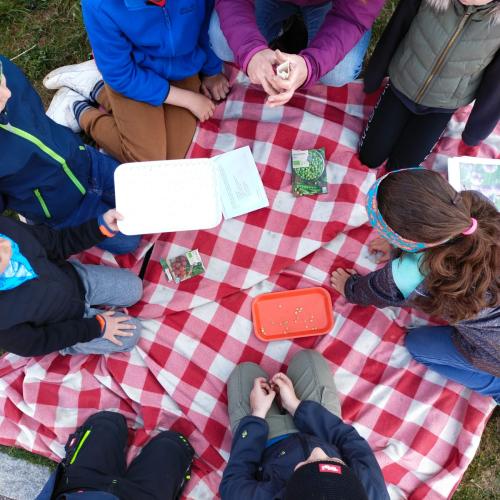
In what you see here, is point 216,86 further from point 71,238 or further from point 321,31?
point 71,238

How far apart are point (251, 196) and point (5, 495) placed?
195 centimetres

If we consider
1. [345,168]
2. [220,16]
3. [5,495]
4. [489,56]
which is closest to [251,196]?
[345,168]

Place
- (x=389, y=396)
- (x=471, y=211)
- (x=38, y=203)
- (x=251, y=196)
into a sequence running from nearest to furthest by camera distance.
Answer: (x=471, y=211) → (x=38, y=203) → (x=389, y=396) → (x=251, y=196)

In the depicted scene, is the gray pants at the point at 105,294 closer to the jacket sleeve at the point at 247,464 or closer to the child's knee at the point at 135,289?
the child's knee at the point at 135,289

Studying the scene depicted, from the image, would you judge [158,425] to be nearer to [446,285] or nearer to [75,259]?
[75,259]

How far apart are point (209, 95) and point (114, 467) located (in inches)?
75.2

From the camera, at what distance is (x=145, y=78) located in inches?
84.9

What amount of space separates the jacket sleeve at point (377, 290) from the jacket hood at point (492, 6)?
37.9 inches

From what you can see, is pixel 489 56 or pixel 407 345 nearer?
pixel 489 56

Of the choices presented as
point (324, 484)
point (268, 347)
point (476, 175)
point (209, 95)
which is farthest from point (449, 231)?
point (209, 95)

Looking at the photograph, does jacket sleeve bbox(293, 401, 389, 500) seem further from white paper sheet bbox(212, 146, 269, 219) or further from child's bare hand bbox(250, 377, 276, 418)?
white paper sheet bbox(212, 146, 269, 219)

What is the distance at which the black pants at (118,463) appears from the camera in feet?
5.96

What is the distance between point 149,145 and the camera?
232 centimetres

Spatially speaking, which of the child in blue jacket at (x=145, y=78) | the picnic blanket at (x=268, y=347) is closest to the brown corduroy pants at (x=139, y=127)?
the child in blue jacket at (x=145, y=78)
